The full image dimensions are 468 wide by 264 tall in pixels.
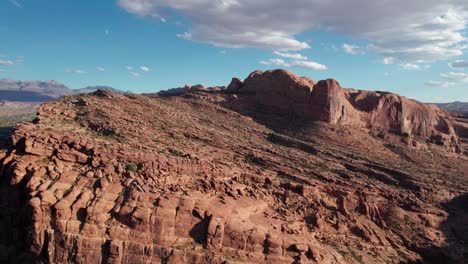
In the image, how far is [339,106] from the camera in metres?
64.4

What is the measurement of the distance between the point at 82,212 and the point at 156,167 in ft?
23.8

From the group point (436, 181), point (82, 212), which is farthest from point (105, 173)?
point (436, 181)

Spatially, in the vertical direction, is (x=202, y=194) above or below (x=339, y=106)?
below

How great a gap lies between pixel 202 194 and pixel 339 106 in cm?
4100

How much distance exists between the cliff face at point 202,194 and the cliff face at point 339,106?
8709 mm

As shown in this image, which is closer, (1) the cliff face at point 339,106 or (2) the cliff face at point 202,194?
(2) the cliff face at point 202,194

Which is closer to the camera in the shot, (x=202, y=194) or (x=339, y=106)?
(x=202, y=194)

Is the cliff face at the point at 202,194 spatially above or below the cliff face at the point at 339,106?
below

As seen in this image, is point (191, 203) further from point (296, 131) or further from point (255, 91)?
point (255, 91)

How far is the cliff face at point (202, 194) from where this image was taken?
1033 inches

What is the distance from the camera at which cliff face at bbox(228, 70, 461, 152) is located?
63.3 meters

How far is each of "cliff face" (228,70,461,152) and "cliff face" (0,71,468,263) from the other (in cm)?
871

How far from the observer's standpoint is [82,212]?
2639 centimetres

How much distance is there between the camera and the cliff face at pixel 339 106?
63.3 meters
